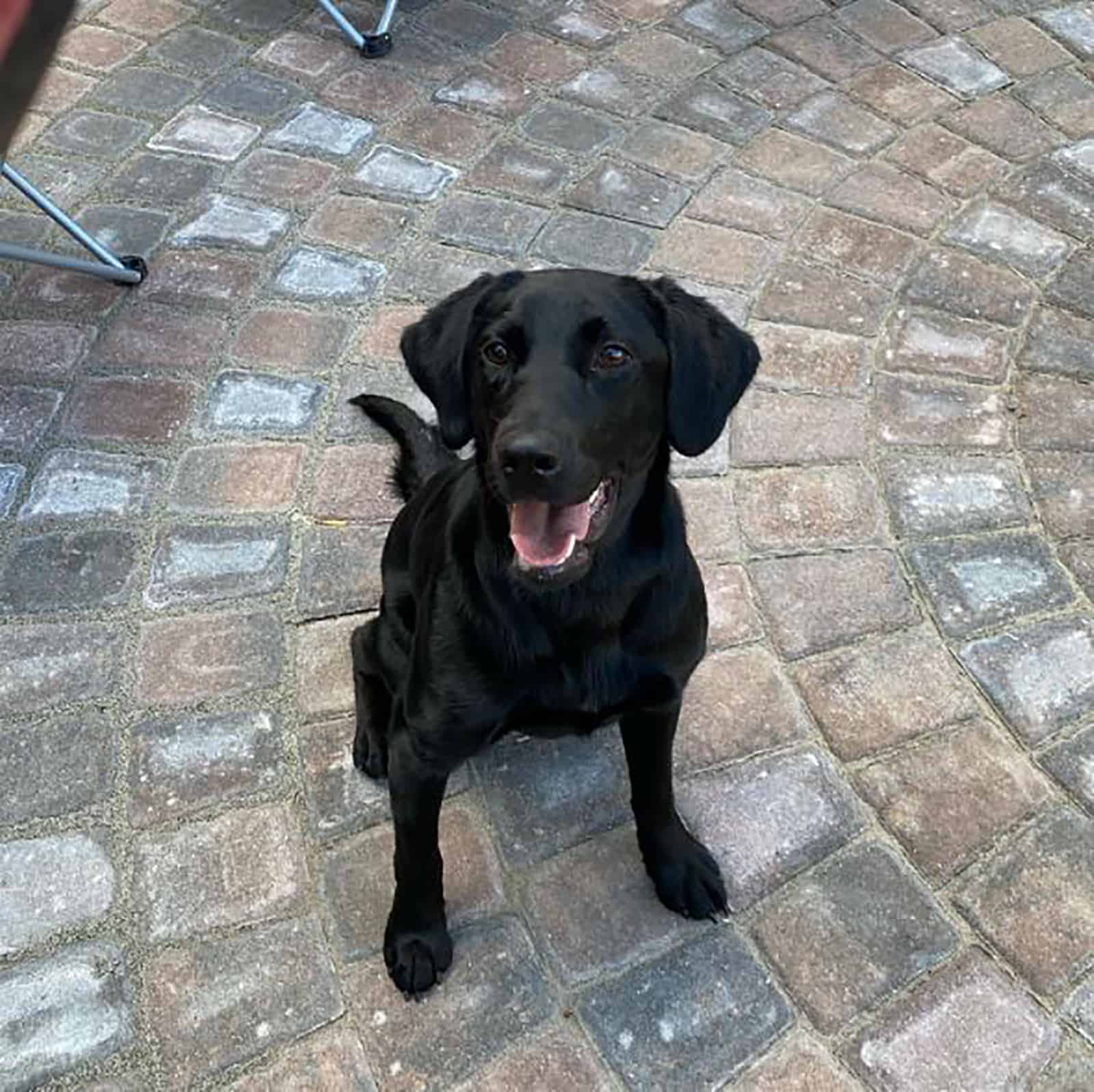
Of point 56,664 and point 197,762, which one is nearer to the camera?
point 197,762

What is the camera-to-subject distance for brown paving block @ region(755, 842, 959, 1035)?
225 cm

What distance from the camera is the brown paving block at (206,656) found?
2.75 metres

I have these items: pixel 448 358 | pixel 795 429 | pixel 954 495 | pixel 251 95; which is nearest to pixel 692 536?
pixel 795 429

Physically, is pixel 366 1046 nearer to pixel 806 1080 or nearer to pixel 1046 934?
pixel 806 1080

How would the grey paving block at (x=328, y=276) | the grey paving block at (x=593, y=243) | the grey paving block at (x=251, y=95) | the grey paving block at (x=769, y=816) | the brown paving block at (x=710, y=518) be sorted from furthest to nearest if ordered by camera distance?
the grey paving block at (x=251, y=95) < the grey paving block at (x=593, y=243) < the grey paving block at (x=328, y=276) < the brown paving block at (x=710, y=518) < the grey paving block at (x=769, y=816)

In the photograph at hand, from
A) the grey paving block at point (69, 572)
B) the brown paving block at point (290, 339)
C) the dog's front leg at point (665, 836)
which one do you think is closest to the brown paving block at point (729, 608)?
the dog's front leg at point (665, 836)

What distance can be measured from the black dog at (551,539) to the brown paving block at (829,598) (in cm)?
70

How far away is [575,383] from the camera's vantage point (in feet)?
6.37

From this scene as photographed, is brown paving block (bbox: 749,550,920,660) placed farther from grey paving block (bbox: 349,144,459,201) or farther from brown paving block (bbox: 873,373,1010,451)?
grey paving block (bbox: 349,144,459,201)

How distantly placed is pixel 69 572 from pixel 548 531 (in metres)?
1.61

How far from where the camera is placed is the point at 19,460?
10.8ft

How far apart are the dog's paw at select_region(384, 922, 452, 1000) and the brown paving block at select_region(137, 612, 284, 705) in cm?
76

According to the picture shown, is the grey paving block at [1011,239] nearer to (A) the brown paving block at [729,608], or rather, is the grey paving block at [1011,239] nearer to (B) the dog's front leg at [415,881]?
(A) the brown paving block at [729,608]

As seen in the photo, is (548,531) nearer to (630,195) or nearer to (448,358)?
(448,358)
